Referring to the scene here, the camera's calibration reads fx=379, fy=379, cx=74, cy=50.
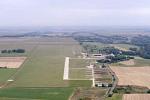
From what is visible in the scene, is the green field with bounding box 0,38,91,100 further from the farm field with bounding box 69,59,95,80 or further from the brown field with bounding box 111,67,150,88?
the brown field with bounding box 111,67,150,88

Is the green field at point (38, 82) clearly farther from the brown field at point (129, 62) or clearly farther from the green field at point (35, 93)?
the brown field at point (129, 62)

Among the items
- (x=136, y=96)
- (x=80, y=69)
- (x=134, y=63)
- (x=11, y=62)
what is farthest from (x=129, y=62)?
(x=136, y=96)

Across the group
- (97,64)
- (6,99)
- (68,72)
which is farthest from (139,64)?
(6,99)

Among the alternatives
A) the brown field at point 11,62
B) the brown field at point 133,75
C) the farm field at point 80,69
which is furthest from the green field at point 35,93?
the brown field at point 11,62

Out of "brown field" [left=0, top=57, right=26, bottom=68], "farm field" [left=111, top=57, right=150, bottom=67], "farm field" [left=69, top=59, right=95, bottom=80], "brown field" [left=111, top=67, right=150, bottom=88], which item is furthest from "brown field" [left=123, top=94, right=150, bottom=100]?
"brown field" [left=0, top=57, right=26, bottom=68]

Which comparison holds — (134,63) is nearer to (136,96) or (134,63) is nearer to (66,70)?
(66,70)
